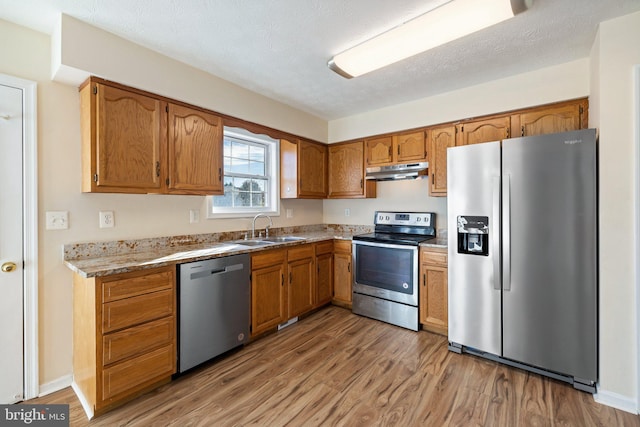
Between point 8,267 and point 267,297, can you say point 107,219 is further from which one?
point 267,297

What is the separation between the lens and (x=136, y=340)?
6.11ft

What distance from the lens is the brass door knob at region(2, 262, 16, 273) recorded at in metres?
1.82

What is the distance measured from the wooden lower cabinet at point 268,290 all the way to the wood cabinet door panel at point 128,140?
110 cm

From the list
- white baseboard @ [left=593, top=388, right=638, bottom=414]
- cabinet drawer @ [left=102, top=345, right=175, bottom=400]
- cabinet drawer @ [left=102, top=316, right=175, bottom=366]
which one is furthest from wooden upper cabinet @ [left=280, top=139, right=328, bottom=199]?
white baseboard @ [left=593, top=388, right=638, bottom=414]

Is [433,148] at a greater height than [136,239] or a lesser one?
greater

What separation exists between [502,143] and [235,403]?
2727 mm

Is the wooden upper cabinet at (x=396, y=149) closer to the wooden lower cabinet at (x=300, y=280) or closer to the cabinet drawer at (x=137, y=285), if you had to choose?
the wooden lower cabinet at (x=300, y=280)

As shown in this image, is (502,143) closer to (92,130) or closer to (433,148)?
(433,148)

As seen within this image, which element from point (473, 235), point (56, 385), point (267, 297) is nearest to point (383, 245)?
point (473, 235)

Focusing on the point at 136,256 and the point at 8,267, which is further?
the point at 136,256

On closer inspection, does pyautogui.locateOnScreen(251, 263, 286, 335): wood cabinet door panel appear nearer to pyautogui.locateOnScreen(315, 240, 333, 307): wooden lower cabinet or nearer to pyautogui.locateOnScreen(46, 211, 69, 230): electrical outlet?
pyautogui.locateOnScreen(315, 240, 333, 307): wooden lower cabinet

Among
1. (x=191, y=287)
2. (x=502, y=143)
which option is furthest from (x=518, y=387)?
(x=191, y=287)

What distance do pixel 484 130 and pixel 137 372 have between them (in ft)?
11.6

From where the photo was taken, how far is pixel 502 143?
88.0 inches
